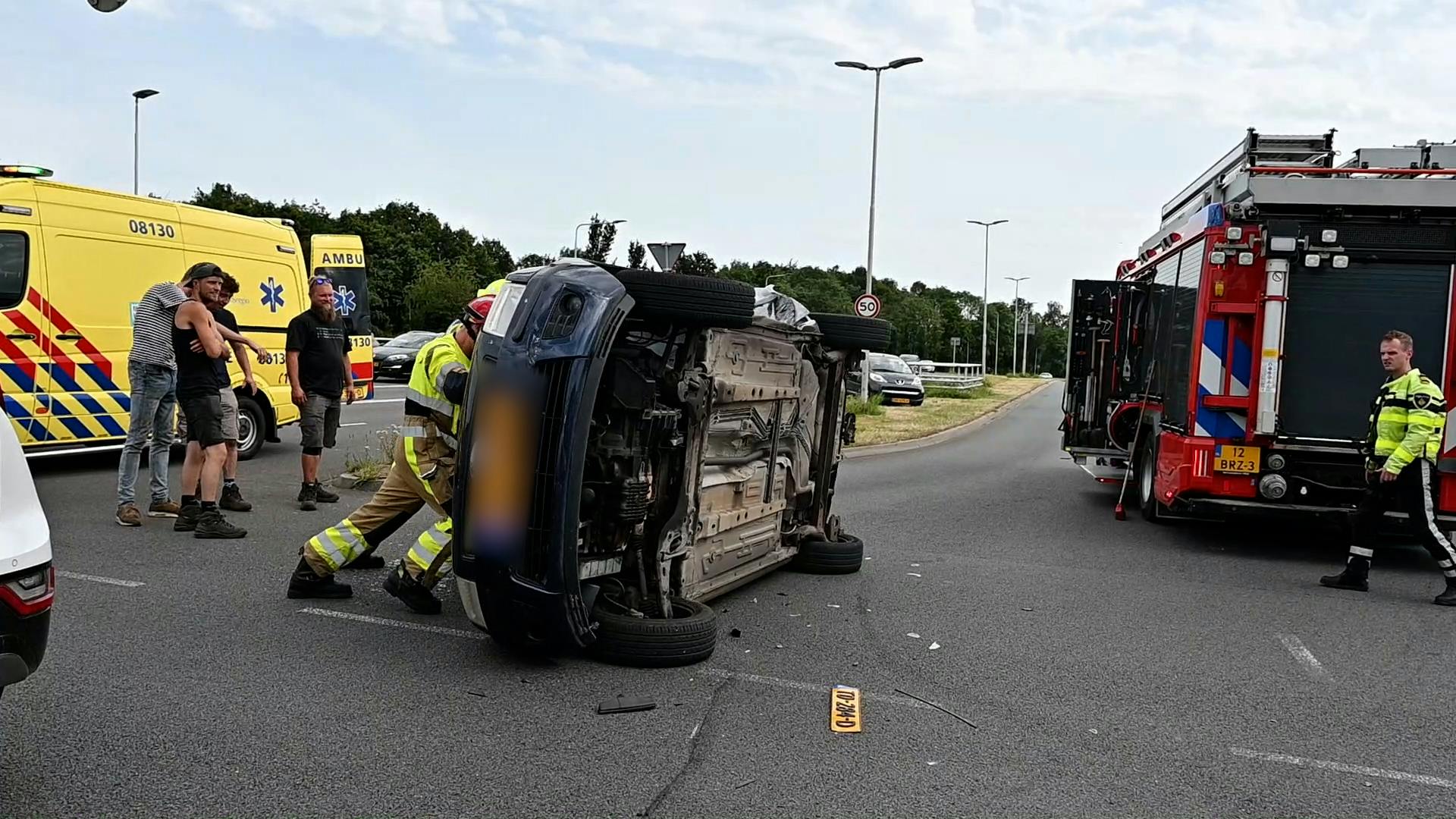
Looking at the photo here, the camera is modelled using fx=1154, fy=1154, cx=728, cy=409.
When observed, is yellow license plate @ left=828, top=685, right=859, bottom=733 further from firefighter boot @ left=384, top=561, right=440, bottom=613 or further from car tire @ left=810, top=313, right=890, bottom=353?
car tire @ left=810, top=313, right=890, bottom=353

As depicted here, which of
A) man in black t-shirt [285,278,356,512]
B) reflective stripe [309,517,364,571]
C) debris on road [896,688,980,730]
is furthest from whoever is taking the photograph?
man in black t-shirt [285,278,356,512]

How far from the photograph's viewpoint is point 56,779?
3.41 m

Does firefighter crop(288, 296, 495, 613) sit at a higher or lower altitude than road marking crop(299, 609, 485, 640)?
higher

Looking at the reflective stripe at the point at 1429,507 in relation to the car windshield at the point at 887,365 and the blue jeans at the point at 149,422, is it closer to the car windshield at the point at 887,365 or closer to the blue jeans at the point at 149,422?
the blue jeans at the point at 149,422

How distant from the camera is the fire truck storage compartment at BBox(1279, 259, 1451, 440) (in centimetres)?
780

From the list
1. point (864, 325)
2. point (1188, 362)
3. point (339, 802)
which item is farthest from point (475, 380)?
point (1188, 362)

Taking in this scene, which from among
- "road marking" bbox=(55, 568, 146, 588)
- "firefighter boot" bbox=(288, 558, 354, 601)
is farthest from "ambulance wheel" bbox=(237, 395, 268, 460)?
"firefighter boot" bbox=(288, 558, 354, 601)

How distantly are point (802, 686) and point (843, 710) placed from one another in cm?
33

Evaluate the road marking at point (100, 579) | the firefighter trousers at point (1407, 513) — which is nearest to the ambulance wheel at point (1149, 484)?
the firefighter trousers at point (1407, 513)

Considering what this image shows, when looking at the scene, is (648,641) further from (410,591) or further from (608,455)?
(410,591)

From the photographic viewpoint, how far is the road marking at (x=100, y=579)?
5871mm

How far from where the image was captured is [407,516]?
574 centimetres

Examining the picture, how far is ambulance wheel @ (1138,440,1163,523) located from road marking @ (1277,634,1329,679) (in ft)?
11.8

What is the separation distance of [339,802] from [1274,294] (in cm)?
689
